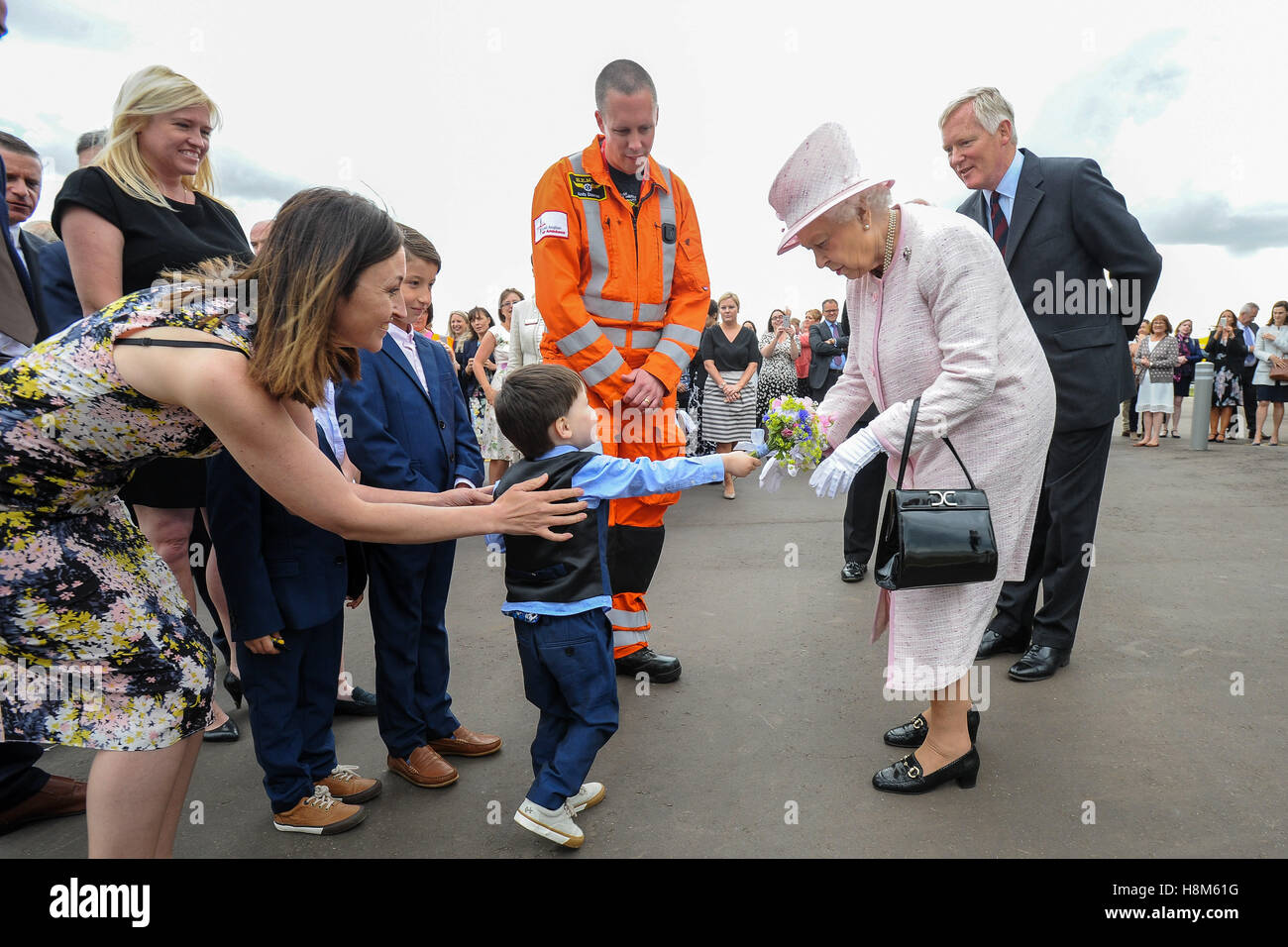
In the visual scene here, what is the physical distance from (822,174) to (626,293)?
1251mm

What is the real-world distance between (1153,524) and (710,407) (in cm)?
439

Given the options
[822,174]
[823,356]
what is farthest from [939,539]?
[823,356]

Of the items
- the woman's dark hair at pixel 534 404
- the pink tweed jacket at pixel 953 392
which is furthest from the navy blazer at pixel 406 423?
the pink tweed jacket at pixel 953 392

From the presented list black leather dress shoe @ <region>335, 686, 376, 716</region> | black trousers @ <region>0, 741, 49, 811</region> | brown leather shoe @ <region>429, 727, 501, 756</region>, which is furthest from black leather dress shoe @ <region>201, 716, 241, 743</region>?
brown leather shoe @ <region>429, 727, 501, 756</region>

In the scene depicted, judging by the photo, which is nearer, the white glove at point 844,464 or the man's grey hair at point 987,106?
the white glove at point 844,464

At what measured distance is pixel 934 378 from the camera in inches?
99.0

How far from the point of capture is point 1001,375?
2.47m

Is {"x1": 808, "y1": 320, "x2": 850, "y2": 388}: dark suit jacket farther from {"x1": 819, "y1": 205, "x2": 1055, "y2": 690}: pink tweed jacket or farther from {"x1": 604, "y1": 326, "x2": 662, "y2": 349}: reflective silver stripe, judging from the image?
{"x1": 819, "y1": 205, "x2": 1055, "y2": 690}: pink tweed jacket

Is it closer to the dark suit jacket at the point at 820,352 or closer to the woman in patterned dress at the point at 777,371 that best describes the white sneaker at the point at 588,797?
the woman in patterned dress at the point at 777,371

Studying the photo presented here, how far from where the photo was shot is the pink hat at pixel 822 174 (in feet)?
7.89

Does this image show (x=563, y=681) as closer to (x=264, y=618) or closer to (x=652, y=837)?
(x=652, y=837)

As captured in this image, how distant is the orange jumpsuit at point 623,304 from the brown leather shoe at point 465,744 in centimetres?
84

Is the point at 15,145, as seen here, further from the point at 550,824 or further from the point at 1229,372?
the point at 1229,372
